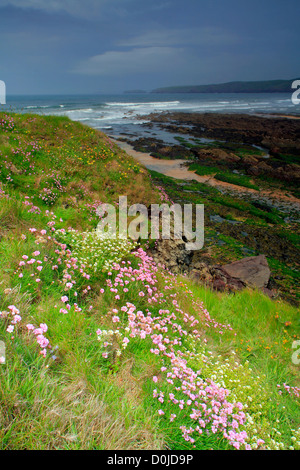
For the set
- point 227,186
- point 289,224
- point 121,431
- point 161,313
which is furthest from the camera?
point 227,186

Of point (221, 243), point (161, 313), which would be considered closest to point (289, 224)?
point (221, 243)

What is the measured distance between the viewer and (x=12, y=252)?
3615 millimetres

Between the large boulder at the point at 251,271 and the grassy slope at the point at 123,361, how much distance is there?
300 cm

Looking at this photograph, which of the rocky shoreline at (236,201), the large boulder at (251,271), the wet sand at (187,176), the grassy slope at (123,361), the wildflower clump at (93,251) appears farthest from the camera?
the wet sand at (187,176)

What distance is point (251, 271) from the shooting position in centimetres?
929

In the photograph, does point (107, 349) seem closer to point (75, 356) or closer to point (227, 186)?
point (75, 356)

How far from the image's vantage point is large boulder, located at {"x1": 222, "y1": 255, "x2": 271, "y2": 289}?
8852 mm

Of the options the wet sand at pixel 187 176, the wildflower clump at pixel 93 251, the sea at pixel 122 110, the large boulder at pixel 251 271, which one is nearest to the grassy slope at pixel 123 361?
the wildflower clump at pixel 93 251

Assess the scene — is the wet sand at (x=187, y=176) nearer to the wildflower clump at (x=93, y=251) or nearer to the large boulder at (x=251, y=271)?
the large boulder at (x=251, y=271)

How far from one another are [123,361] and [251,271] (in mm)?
7621

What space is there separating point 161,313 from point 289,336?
287 centimetres

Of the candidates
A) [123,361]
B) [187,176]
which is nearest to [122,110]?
[187,176]

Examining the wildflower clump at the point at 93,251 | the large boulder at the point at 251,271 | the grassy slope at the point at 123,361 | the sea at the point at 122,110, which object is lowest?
the large boulder at the point at 251,271

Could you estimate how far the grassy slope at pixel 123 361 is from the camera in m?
2.03
